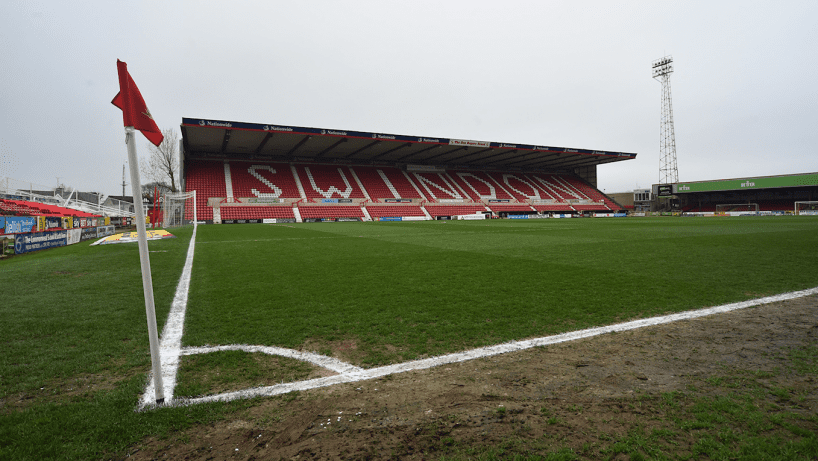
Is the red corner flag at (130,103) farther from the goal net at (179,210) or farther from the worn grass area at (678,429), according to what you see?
the goal net at (179,210)

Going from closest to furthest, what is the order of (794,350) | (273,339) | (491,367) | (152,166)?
(491,367)
(794,350)
(273,339)
(152,166)

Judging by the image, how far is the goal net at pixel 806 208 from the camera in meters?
45.5

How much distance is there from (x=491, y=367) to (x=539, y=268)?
5.30 m

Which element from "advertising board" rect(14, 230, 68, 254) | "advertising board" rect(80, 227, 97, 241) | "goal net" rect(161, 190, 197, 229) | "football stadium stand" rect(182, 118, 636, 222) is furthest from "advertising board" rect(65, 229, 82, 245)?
"football stadium stand" rect(182, 118, 636, 222)

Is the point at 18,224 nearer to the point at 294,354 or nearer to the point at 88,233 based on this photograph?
the point at 88,233

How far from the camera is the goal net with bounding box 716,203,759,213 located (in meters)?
52.0

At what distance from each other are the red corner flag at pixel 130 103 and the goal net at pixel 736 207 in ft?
222

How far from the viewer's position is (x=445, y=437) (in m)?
2.17

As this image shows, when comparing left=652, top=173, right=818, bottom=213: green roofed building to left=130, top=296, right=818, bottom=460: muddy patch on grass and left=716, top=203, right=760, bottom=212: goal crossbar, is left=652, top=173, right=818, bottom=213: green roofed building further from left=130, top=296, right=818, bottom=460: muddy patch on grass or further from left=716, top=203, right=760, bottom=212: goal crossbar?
left=130, top=296, right=818, bottom=460: muddy patch on grass

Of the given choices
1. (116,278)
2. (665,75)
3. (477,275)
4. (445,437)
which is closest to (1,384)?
(445,437)

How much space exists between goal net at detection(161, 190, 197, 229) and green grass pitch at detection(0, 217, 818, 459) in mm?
22665

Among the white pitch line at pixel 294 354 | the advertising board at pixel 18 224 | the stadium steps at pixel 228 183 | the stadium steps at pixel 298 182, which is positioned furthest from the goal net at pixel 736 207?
the advertising board at pixel 18 224

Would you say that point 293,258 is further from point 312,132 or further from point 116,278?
point 312,132

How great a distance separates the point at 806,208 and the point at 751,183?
6.24 m
